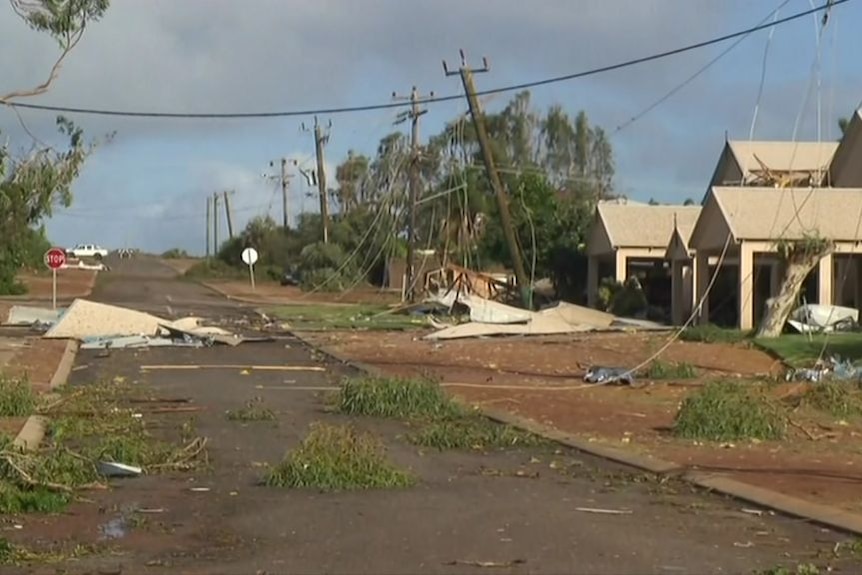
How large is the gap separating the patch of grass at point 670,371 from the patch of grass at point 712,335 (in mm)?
7538

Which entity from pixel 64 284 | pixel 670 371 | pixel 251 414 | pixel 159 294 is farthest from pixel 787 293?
pixel 64 284

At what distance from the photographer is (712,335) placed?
37.2 metres

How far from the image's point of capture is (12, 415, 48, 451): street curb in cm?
1672

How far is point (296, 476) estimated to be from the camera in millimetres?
13953

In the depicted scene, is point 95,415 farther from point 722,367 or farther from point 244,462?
point 722,367

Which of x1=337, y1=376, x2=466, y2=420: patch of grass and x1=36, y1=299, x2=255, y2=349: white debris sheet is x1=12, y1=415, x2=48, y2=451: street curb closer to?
x1=337, y1=376, x2=466, y2=420: patch of grass

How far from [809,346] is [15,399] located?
758 inches

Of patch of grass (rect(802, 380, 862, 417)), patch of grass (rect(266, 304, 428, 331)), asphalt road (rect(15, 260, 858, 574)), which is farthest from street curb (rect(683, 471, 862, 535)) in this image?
patch of grass (rect(266, 304, 428, 331))

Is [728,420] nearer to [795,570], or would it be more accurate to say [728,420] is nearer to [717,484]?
[717,484]

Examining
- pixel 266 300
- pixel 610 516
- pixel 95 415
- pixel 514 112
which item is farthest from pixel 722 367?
pixel 514 112

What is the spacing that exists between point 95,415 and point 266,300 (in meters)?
55.5

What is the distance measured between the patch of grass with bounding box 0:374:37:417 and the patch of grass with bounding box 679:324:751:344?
66.7ft

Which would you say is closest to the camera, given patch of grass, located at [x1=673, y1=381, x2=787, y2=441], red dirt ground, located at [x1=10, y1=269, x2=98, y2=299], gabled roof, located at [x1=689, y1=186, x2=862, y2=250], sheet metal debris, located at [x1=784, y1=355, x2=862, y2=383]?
patch of grass, located at [x1=673, y1=381, x2=787, y2=441]

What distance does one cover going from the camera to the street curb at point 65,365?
26753 millimetres
